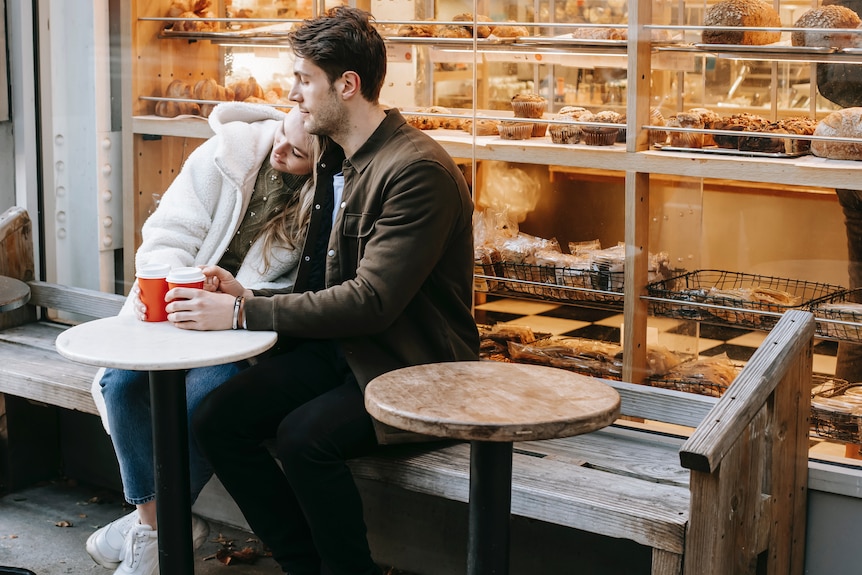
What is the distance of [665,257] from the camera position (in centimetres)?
312

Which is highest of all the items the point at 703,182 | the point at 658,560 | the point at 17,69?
the point at 17,69

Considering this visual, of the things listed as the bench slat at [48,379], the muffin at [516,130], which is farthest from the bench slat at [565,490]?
the muffin at [516,130]

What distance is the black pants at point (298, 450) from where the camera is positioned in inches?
90.0

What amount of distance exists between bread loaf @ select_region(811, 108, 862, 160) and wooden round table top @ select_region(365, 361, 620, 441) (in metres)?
1.11

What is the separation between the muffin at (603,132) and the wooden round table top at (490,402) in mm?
1169

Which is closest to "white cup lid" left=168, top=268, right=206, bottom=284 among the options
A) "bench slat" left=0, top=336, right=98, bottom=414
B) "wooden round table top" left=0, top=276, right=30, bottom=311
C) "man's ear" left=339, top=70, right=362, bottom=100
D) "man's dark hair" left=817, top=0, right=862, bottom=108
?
"man's ear" left=339, top=70, right=362, bottom=100

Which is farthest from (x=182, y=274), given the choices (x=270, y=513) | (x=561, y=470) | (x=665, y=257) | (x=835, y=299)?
(x=835, y=299)

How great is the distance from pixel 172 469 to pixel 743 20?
1800 mm

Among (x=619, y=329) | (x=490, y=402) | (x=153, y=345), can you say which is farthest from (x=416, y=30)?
(x=490, y=402)

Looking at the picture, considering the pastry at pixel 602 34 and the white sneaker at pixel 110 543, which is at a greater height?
the pastry at pixel 602 34

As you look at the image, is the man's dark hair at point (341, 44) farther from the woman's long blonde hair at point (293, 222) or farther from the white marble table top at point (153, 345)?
the white marble table top at point (153, 345)

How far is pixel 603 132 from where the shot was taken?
3.09 metres

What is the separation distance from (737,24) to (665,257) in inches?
25.9

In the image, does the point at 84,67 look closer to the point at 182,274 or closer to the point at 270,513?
the point at 182,274
